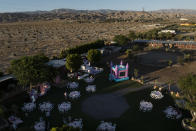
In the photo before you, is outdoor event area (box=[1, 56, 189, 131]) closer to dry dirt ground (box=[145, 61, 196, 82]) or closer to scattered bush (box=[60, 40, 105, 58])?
dry dirt ground (box=[145, 61, 196, 82])

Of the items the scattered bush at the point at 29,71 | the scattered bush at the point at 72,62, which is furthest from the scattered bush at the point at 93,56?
the scattered bush at the point at 29,71

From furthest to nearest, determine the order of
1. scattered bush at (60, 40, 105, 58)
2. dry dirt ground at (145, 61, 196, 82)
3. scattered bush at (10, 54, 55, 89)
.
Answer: scattered bush at (60, 40, 105, 58), dry dirt ground at (145, 61, 196, 82), scattered bush at (10, 54, 55, 89)

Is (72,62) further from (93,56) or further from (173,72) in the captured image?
(173,72)

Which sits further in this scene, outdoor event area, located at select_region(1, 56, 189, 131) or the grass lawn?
outdoor event area, located at select_region(1, 56, 189, 131)

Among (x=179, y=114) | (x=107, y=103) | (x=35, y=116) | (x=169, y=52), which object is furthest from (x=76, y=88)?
(x=169, y=52)

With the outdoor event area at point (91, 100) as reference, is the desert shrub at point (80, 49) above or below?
above

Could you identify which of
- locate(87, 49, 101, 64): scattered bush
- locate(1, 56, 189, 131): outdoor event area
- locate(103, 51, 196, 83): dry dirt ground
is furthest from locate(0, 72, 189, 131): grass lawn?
locate(87, 49, 101, 64): scattered bush

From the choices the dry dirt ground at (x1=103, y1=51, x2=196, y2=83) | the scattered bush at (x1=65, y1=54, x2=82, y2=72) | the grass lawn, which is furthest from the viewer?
the dry dirt ground at (x1=103, y1=51, x2=196, y2=83)

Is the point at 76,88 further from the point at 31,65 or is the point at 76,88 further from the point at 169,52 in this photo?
the point at 169,52

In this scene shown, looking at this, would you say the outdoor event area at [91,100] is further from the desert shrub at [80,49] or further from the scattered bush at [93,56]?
the desert shrub at [80,49]

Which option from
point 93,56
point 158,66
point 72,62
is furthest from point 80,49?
point 158,66

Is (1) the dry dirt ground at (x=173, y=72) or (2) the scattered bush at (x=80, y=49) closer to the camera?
(1) the dry dirt ground at (x=173, y=72)

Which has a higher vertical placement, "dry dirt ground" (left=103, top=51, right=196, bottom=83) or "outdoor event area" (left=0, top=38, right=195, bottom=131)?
"dry dirt ground" (left=103, top=51, right=196, bottom=83)
